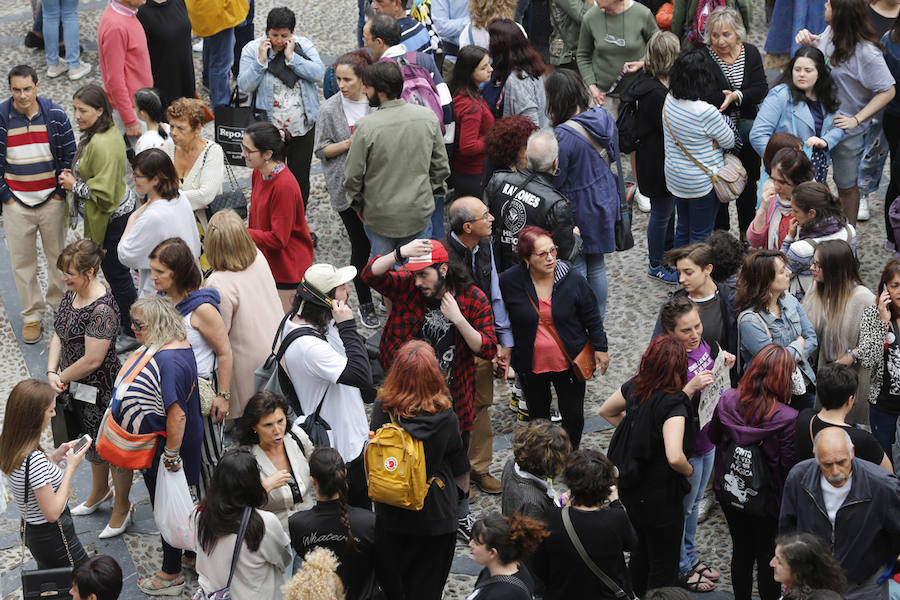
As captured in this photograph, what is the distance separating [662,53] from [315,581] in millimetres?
5060

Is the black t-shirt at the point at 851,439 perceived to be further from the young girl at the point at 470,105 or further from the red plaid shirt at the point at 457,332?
the young girl at the point at 470,105

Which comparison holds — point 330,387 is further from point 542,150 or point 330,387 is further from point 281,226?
point 542,150

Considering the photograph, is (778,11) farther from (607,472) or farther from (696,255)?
(607,472)

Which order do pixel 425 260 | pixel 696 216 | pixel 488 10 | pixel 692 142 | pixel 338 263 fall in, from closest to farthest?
pixel 425 260, pixel 692 142, pixel 696 216, pixel 488 10, pixel 338 263

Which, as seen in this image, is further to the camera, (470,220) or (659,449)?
(470,220)

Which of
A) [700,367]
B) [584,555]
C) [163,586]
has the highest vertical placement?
[700,367]

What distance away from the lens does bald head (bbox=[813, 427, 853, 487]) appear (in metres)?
4.84

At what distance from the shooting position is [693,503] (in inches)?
231

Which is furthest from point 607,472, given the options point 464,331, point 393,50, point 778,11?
point 778,11

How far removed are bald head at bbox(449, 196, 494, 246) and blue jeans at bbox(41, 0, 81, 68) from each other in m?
6.37

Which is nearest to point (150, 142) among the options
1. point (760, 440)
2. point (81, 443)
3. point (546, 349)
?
point (81, 443)

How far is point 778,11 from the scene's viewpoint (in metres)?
10.1

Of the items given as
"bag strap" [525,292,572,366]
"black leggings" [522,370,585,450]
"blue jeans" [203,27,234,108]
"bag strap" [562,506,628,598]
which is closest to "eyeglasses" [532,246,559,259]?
"bag strap" [525,292,572,366]

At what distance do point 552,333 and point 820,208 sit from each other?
172 cm
